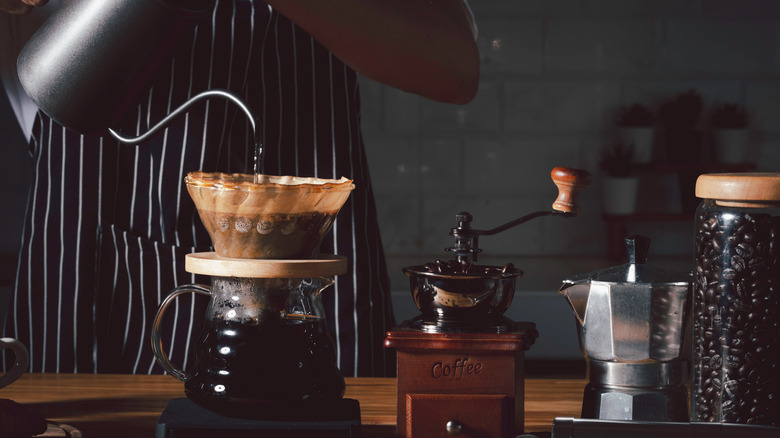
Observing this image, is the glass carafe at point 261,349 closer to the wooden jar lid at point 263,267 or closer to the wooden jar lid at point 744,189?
the wooden jar lid at point 263,267

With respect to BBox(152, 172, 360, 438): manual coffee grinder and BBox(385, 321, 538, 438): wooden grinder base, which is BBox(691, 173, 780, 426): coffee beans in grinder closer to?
BBox(385, 321, 538, 438): wooden grinder base

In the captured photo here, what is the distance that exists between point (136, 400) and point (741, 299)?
553mm

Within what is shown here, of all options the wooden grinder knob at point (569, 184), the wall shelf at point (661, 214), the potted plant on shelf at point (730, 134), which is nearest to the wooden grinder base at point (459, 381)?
the wooden grinder knob at point (569, 184)

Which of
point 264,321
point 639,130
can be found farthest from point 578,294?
point 639,130

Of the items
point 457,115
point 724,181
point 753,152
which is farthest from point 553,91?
point 724,181

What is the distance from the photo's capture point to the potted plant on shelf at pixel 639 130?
108 inches

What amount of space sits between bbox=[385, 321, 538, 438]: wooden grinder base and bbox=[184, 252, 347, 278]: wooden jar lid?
3.2 inches

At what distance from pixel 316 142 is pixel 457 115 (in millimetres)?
1630

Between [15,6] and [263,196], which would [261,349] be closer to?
[263,196]

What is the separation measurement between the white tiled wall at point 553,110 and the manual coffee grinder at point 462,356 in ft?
7.02

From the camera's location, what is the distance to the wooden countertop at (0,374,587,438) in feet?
2.49

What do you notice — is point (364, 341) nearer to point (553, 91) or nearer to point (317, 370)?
point (317, 370)

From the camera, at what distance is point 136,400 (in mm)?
846

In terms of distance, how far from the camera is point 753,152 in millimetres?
2900
